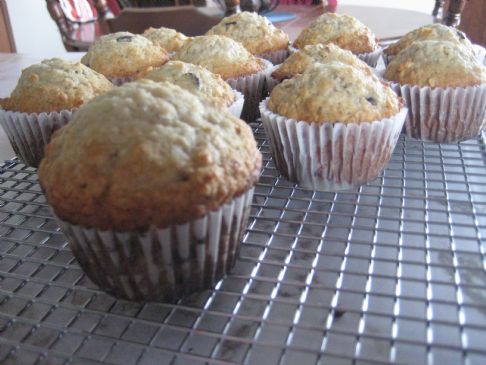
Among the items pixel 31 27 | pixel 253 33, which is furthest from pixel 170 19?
pixel 31 27

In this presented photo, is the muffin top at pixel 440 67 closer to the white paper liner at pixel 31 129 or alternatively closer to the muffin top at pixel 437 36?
the muffin top at pixel 437 36

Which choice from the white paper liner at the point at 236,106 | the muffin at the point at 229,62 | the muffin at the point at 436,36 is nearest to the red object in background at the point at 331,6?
the muffin at the point at 436,36

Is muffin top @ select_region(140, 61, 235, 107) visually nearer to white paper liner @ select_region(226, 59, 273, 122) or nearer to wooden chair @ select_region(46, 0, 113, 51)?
white paper liner @ select_region(226, 59, 273, 122)

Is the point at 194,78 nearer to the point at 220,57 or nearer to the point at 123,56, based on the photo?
the point at 220,57

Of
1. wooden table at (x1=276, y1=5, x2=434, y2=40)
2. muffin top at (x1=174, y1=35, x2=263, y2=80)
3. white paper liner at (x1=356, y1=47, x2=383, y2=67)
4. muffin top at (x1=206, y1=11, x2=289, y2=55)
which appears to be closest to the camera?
muffin top at (x1=174, y1=35, x2=263, y2=80)

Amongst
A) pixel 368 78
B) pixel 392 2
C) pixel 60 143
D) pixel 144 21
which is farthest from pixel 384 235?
pixel 392 2

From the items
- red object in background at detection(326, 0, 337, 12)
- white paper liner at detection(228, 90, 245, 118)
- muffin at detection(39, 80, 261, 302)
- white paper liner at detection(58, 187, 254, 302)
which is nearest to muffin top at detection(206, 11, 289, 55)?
white paper liner at detection(228, 90, 245, 118)

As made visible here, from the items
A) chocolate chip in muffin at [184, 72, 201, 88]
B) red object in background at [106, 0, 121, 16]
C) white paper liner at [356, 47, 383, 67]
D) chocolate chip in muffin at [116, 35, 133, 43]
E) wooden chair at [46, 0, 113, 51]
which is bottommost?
red object in background at [106, 0, 121, 16]
